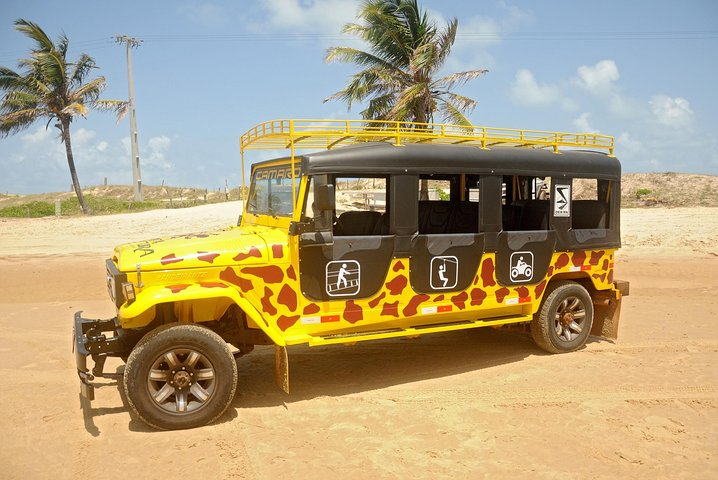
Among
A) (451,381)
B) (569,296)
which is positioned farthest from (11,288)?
(569,296)

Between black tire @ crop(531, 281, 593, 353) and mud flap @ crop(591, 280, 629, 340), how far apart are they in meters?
0.39

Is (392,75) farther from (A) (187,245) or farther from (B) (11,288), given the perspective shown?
(A) (187,245)

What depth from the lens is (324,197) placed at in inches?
212

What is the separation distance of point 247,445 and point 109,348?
166 cm

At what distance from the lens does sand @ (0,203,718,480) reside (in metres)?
4.56

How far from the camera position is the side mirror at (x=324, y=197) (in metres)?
5.38

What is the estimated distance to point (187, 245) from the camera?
17.9 ft

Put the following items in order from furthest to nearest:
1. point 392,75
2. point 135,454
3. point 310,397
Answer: point 392,75, point 310,397, point 135,454

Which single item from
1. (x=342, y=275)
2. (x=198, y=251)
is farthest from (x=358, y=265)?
(x=198, y=251)

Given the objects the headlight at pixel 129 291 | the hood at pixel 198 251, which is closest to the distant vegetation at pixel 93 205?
the hood at pixel 198 251

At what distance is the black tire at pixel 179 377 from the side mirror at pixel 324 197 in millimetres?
1510

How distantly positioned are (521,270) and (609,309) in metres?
1.86

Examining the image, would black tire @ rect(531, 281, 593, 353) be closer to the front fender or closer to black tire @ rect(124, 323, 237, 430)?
the front fender

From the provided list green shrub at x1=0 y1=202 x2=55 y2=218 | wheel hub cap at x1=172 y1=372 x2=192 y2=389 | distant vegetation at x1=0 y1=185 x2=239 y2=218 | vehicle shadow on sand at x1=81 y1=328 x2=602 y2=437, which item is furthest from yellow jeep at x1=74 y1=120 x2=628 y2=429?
green shrub at x1=0 y1=202 x2=55 y2=218
